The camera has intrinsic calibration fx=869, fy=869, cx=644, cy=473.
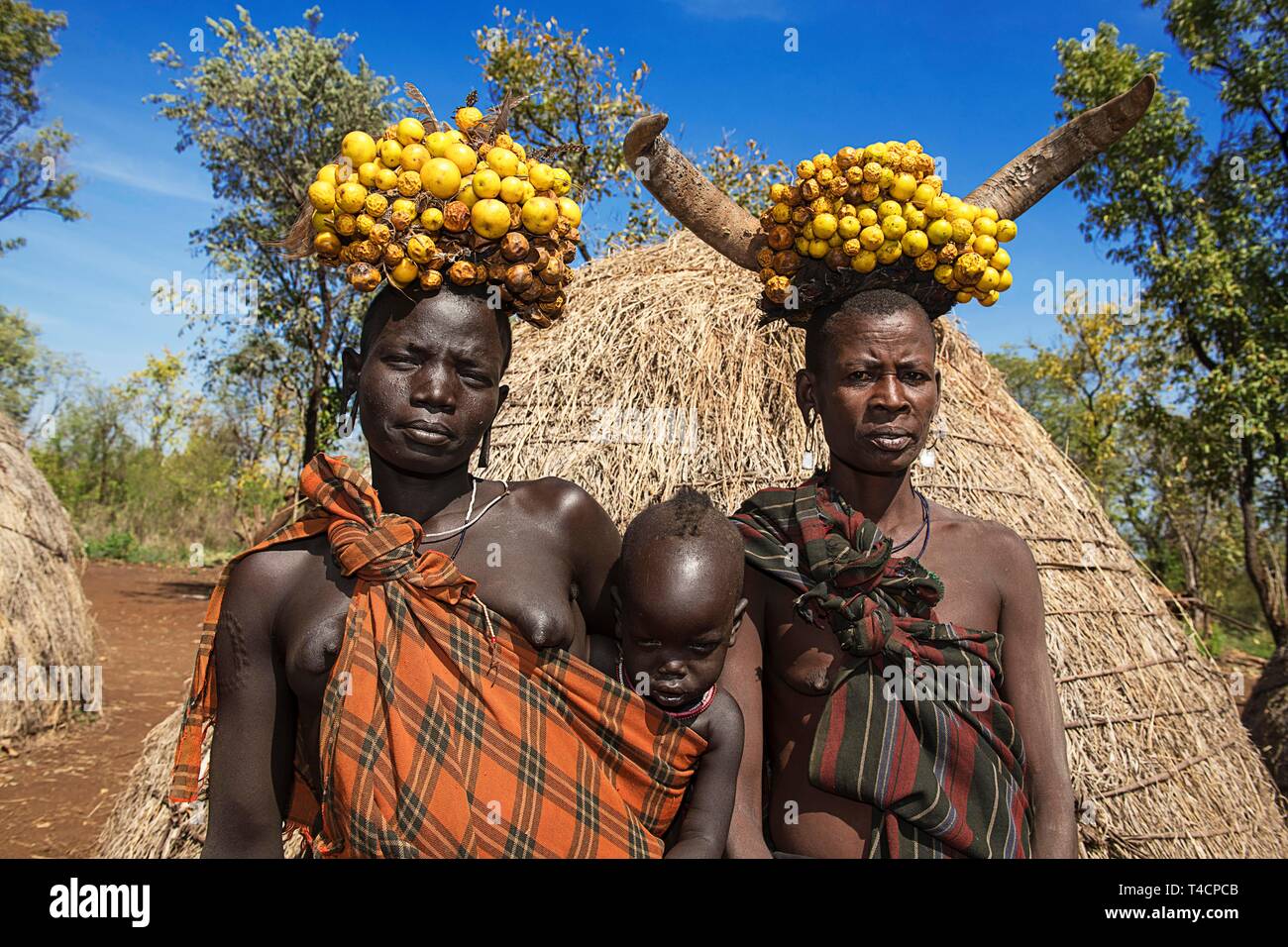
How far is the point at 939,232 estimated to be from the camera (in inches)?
81.3

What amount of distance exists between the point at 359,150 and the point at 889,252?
1213mm

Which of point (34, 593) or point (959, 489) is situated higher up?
point (959, 489)

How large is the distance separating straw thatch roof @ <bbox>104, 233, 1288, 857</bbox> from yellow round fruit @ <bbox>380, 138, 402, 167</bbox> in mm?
2059

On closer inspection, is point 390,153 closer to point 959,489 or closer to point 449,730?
point 449,730

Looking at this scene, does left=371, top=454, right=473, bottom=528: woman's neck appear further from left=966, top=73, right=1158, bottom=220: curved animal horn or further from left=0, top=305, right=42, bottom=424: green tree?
left=0, top=305, right=42, bottom=424: green tree

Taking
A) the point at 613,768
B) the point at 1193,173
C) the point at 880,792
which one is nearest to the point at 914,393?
the point at 880,792

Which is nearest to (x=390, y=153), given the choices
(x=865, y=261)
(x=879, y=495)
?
(x=865, y=261)

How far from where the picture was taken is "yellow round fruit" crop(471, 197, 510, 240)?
1.78m

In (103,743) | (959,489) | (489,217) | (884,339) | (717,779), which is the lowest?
(103,743)

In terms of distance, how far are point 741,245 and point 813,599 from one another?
987 mm

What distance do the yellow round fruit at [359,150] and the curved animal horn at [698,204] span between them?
637 mm

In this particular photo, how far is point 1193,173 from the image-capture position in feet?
37.5

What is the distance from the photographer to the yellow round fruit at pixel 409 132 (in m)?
1.83
